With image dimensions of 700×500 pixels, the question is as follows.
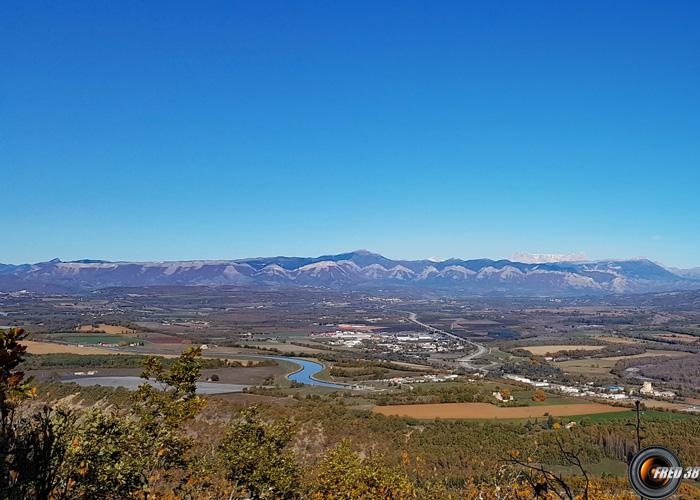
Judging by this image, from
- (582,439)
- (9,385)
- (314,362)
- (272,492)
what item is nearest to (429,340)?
(314,362)

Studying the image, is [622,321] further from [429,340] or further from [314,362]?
[314,362]

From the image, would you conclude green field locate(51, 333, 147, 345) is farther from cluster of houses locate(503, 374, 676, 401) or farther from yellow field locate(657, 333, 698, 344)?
yellow field locate(657, 333, 698, 344)

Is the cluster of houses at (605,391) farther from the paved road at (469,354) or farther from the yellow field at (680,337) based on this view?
the yellow field at (680,337)

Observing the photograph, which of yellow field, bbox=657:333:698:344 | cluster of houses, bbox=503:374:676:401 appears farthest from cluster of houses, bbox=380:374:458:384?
yellow field, bbox=657:333:698:344

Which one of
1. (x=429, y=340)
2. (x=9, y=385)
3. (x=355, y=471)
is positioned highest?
(x=9, y=385)

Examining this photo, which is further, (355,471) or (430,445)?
(430,445)
